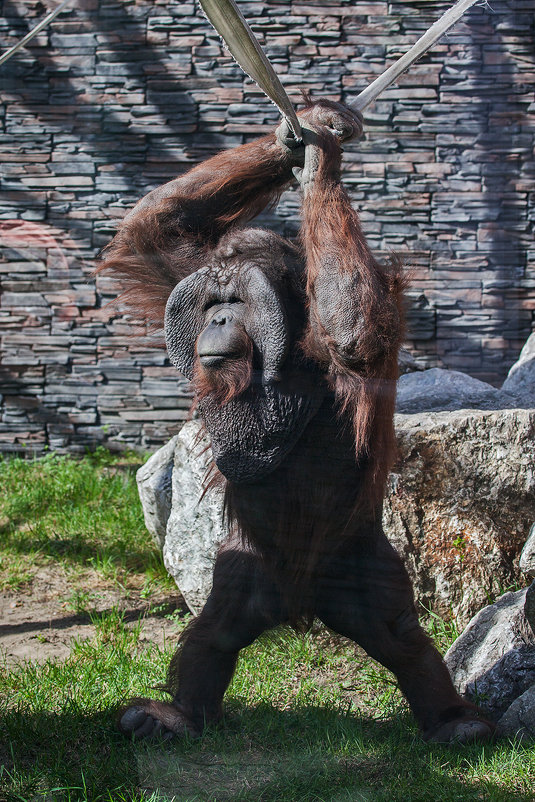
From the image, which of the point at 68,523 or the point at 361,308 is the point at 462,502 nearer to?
the point at 361,308

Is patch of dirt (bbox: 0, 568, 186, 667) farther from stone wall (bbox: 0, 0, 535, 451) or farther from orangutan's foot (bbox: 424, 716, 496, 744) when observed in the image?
orangutan's foot (bbox: 424, 716, 496, 744)

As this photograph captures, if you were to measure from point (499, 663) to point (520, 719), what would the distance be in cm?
A: 24

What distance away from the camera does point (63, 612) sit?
2.85m

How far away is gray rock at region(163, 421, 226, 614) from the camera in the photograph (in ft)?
9.22

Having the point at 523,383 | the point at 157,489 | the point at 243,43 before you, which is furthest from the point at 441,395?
the point at 243,43

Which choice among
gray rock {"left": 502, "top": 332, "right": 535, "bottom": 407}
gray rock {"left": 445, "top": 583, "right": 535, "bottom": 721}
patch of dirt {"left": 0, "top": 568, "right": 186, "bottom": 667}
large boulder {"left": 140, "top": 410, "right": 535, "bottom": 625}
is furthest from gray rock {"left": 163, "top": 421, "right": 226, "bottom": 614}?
gray rock {"left": 502, "top": 332, "right": 535, "bottom": 407}

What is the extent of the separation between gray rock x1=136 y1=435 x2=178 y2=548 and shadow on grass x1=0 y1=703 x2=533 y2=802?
1175 mm

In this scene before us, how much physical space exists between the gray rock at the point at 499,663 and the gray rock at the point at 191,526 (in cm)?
90

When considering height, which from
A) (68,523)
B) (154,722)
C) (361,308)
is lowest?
(154,722)

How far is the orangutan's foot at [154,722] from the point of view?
78.7 inches

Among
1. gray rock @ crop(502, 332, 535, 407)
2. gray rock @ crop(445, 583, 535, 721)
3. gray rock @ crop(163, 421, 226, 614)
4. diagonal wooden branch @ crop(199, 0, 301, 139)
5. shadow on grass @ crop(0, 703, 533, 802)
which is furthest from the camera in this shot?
gray rock @ crop(502, 332, 535, 407)

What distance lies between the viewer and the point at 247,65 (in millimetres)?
1538

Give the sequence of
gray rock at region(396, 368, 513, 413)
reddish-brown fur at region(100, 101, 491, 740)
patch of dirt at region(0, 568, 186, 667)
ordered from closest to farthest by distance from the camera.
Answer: reddish-brown fur at region(100, 101, 491, 740), patch of dirt at region(0, 568, 186, 667), gray rock at region(396, 368, 513, 413)

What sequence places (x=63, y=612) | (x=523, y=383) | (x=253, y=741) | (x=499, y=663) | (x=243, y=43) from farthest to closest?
(x=523, y=383) < (x=63, y=612) < (x=499, y=663) < (x=253, y=741) < (x=243, y=43)
